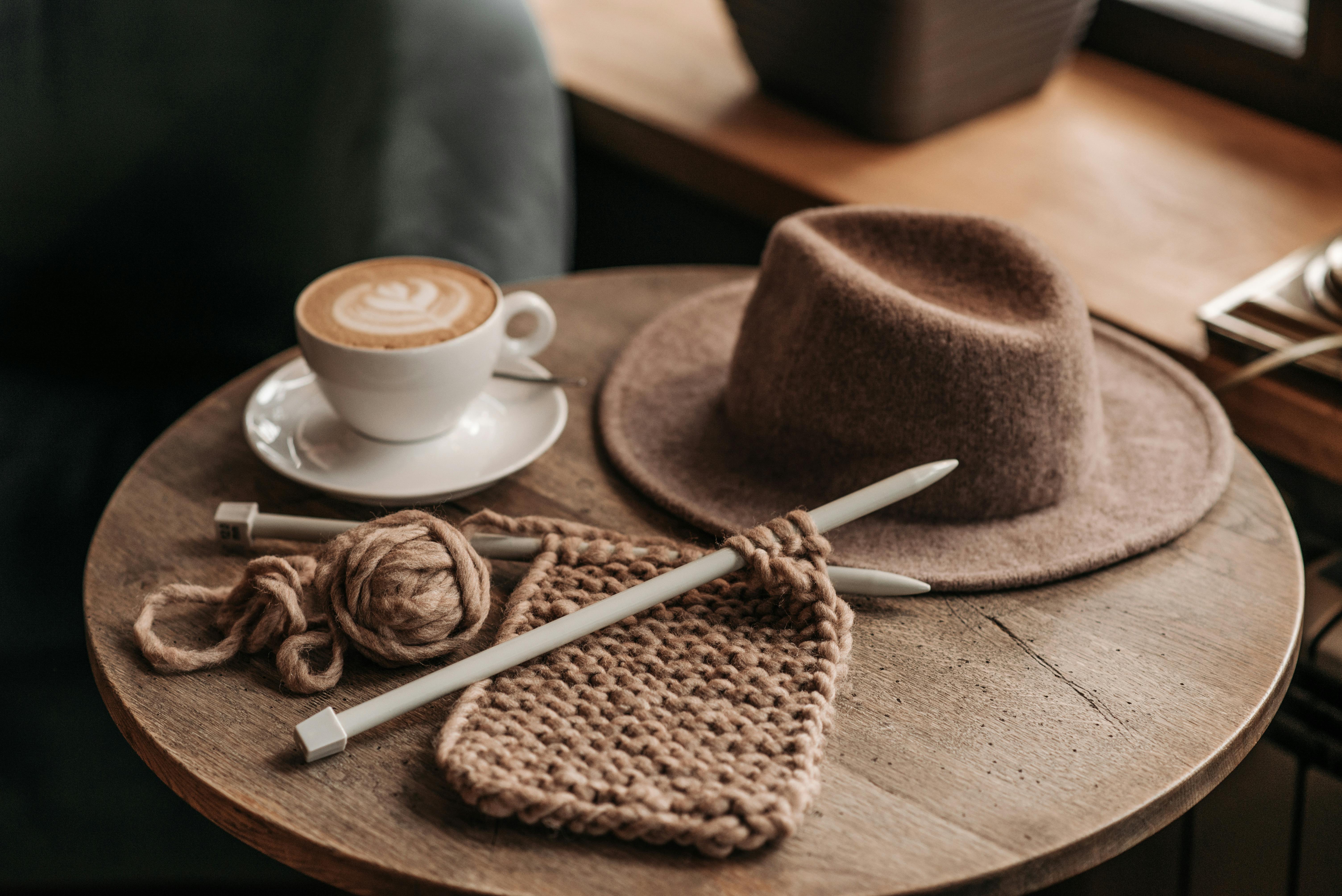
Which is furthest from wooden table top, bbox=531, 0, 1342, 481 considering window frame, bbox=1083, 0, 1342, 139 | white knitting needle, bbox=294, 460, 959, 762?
white knitting needle, bbox=294, 460, 959, 762

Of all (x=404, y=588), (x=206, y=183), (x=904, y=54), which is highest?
(x=904, y=54)

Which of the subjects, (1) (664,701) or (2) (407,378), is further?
(2) (407,378)

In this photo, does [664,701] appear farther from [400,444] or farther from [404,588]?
[400,444]

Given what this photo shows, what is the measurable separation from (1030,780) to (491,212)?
34.3 inches

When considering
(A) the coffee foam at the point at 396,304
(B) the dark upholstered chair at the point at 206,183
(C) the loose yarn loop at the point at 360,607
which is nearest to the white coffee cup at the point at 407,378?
(A) the coffee foam at the point at 396,304

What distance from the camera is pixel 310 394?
78 centimetres

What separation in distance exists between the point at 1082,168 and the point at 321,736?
110 cm

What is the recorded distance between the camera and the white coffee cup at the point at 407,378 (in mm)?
660

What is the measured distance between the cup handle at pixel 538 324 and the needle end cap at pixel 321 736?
324 millimetres

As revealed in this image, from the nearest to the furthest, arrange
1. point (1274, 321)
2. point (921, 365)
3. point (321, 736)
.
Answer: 1. point (321, 736)
2. point (921, 365)
3. point (1274, 321)

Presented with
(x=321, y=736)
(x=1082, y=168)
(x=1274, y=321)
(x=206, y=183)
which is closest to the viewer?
(x=321, y=736)

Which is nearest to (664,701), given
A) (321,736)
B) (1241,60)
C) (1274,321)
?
(321,736)

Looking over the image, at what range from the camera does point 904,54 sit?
119cm

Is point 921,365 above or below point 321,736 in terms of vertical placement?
above
